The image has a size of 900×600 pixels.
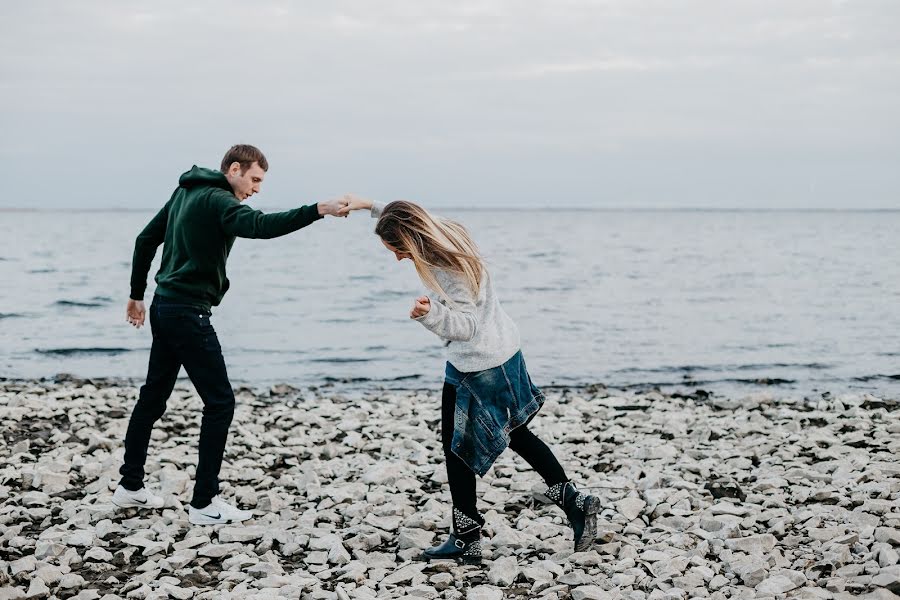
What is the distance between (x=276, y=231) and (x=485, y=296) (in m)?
1.29

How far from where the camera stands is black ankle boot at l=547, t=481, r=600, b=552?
18.0 ft

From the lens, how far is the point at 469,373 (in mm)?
5195

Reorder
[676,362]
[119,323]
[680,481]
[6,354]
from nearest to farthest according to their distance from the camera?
[680,481] → [676,362] → [6,354] → [119,323]

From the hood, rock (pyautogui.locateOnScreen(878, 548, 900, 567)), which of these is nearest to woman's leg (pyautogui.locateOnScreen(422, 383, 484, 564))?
the hood

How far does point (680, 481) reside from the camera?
687cm

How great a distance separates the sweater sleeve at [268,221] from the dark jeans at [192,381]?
81cm

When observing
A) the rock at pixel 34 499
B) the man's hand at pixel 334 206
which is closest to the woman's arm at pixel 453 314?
the man's hand at pixel 334 206

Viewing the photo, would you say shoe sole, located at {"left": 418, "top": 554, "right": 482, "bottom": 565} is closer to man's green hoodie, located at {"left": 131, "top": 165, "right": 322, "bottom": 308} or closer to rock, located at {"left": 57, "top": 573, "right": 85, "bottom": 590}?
rock, located at {"left": 57, "top": 573, "right": 85, "bottom": 590}

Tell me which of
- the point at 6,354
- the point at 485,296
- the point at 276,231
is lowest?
the point at 6,354

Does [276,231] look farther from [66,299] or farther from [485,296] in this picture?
[66,299]

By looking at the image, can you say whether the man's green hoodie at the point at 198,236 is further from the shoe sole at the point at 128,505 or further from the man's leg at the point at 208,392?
the shoe sole at the point at 128,505

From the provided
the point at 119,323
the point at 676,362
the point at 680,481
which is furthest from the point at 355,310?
the point at 680,481

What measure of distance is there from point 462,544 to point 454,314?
1.57 metres

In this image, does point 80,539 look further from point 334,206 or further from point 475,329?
point 475,329
